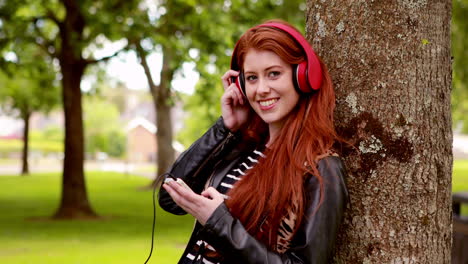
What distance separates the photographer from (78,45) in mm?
16031

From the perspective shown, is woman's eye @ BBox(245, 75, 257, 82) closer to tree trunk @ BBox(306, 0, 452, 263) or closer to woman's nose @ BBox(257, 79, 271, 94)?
woman's nose @ BBox(257, 79, 271, 94)

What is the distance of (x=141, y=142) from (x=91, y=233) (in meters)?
62.2

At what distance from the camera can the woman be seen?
2.12 m

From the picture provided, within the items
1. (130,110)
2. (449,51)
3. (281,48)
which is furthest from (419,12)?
(130,110)

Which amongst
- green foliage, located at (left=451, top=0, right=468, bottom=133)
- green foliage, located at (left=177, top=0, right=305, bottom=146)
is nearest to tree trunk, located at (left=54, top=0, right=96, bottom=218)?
green foliage, located at (left=177, top=0, right=305, bottom=146)

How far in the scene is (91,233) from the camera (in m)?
15.1

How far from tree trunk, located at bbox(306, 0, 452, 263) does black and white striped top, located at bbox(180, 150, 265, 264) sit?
1.40 ft

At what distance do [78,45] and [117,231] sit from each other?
5184 millimetres

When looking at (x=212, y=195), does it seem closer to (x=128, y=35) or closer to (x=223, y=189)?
(x=223, y=189)

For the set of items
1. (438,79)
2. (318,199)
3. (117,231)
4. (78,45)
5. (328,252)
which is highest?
(78,45)

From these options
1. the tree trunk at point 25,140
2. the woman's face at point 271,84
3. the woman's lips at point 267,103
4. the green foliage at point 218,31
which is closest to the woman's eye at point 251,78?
the woman's face at point 271,84

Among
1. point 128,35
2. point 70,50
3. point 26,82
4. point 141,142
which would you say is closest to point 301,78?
point 128,35

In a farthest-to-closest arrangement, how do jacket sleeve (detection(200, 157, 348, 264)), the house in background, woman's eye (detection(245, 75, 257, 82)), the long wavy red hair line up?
Result: the house in background
woman's eye (detection(245, 75, 257, 82))
the long wavy red hair
jacket sleeve (detection(200, 157, 348, 264))

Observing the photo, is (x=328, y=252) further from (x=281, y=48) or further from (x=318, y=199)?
(x=281, y=48)
